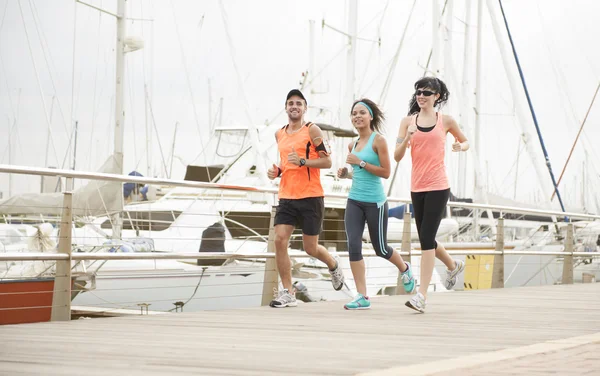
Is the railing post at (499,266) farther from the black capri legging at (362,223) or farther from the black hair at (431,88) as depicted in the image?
the black hair at (431,88)

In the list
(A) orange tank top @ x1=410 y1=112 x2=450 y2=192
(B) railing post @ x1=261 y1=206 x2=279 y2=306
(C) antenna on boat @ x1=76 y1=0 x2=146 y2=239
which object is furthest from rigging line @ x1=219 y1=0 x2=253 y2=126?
(A) orange tank top @ x1=410 y1=112 x2=450 y2=192

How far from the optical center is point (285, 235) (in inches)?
295

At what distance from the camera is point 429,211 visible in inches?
276

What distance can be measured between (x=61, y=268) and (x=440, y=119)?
305 centimetres

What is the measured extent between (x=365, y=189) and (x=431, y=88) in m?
0.97

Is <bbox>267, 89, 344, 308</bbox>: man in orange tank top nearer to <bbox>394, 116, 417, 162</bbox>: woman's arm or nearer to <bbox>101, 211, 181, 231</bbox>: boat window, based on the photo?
<bbox>394, 116, 417, 162</bbox>: woman's arm

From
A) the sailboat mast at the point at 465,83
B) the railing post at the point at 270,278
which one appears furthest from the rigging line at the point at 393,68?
the railing post at the point at 270,278

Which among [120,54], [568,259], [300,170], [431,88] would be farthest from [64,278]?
[120,54]

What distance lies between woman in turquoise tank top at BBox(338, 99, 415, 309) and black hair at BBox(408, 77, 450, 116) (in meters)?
0.33

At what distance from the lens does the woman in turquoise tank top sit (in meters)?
7.29

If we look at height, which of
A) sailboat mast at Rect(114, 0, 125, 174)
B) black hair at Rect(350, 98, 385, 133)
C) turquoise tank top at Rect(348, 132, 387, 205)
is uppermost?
sailboat mast at Rect(114, 0, 125, 174)

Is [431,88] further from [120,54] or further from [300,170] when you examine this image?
[120,54]

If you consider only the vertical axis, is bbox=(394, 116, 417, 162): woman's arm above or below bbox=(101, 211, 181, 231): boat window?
above

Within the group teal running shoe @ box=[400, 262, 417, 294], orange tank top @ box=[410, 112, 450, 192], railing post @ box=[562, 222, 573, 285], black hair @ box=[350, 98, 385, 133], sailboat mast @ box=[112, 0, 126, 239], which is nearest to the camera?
orange tank top @ box=[410, 112, 450, 192]
